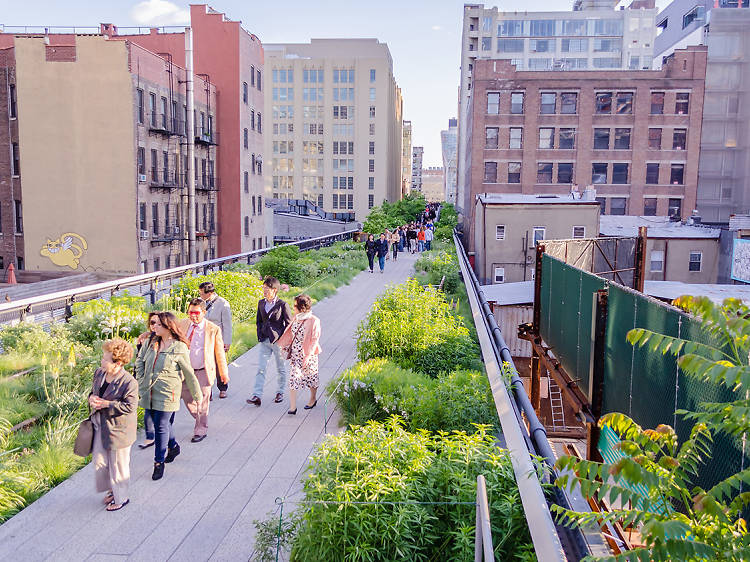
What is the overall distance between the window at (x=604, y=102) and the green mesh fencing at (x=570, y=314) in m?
59.0

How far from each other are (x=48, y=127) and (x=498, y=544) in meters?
44.1

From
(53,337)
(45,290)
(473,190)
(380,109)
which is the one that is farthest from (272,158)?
(53,337)

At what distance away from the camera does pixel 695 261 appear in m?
48.2

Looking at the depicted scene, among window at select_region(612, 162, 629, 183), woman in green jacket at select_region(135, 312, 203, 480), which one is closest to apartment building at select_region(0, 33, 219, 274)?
woman in green jacket at select_region(135, 312, 203, 480)

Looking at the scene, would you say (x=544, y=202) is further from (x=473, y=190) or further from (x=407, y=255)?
(x=473, y=190)

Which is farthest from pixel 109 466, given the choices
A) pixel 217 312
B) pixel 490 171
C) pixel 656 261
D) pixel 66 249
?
pixel 490 171

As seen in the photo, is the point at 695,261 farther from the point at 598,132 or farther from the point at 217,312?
the point at 217,312

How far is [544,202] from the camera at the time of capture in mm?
44438

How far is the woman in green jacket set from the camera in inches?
291

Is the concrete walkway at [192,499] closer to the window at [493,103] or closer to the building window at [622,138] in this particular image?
the window at [493,103]

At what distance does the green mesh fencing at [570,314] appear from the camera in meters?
11.7

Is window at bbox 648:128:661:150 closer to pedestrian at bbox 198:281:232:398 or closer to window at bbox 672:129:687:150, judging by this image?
window at bbox 672:129:687:150

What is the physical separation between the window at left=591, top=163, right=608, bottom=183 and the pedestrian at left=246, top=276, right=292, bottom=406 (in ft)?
216

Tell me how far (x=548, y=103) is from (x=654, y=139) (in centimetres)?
1141
